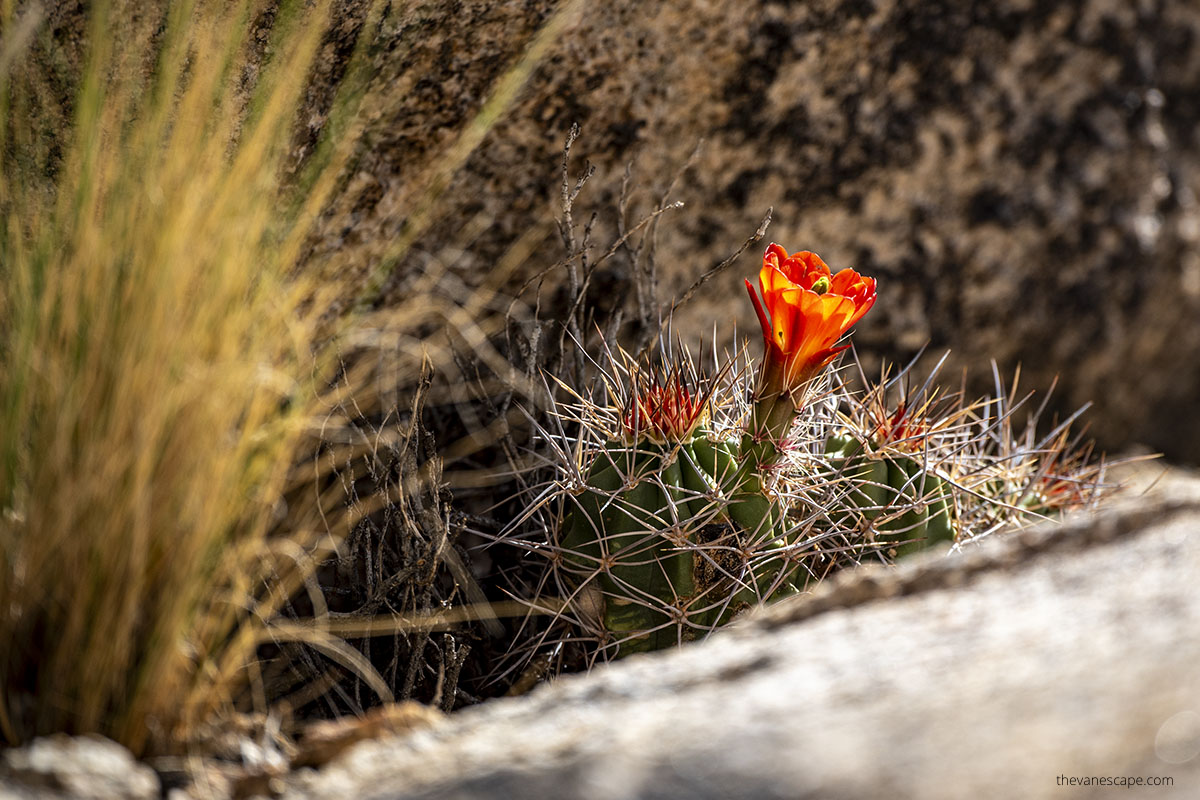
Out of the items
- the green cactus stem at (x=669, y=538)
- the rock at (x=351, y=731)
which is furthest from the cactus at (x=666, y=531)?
the rock at (x=351, y=731)

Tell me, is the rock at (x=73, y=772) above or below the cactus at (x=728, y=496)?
above

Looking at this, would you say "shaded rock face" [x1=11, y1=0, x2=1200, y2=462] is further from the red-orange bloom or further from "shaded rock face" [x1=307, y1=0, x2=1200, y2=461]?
the red-orange bloom

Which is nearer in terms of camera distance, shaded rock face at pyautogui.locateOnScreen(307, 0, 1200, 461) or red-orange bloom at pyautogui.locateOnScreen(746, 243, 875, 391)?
red-orange bloom at pyautogui.locateOnScreen(746, 243, 875, 391)

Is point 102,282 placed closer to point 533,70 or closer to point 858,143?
point 533,70

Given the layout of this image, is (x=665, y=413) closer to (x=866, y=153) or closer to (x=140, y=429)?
(x=140, y=429)

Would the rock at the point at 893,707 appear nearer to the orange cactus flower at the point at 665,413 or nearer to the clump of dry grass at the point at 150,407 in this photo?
the clump of dry grass at the point at 150,407

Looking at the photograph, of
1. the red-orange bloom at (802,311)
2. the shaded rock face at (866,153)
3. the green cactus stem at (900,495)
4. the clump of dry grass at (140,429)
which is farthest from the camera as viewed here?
the shaded rock face at (866,153)

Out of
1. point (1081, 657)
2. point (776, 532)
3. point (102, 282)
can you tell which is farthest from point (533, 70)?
point (1081, 657)

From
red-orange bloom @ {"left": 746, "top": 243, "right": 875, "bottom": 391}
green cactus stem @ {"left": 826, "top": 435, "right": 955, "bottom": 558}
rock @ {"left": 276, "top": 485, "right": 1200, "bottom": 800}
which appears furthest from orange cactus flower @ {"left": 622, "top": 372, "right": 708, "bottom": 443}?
rock @ {"left": 276, "top": 485, "right": 1200, "bottom": 800}
